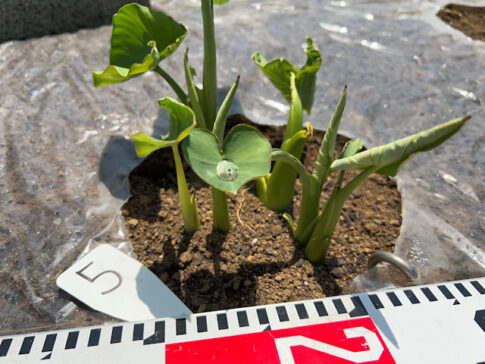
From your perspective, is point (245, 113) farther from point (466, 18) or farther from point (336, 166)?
point (466, 18)

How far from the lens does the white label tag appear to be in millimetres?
663

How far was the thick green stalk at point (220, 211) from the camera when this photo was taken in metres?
0.74

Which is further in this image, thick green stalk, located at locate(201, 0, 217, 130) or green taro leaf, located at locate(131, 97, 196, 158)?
thick green stalk, located at locate(201, 0, 217, 130)

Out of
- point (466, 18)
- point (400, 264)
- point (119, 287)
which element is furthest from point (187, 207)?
point (466, 18)

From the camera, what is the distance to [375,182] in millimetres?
990

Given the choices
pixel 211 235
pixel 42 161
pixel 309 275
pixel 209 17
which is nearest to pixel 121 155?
pixel 42 161

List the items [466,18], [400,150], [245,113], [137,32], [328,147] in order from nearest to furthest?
[400,150], [328,147], [137,32], [245,113], [466,18]

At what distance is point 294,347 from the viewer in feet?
1.84

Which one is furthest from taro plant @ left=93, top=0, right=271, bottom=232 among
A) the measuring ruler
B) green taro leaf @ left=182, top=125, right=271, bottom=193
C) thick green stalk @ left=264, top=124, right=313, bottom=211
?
the measuring ruler

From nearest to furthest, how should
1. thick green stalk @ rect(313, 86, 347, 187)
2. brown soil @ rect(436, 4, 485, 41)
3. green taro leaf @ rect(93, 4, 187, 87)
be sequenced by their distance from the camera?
thick green stalk @ rect(313, 86, 347, 187)
green taro leaf @ rect(93, 4, 187, 87)
brown soil @ rect(436, 4, 485, 41)

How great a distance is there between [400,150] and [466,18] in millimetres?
1454

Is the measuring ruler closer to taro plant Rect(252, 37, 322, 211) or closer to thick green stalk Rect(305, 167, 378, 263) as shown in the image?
thick green stalk Rect(305, 167, 378, 263)

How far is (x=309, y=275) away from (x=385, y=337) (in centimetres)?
21

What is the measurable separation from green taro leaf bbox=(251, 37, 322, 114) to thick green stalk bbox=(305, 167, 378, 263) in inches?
11.3
